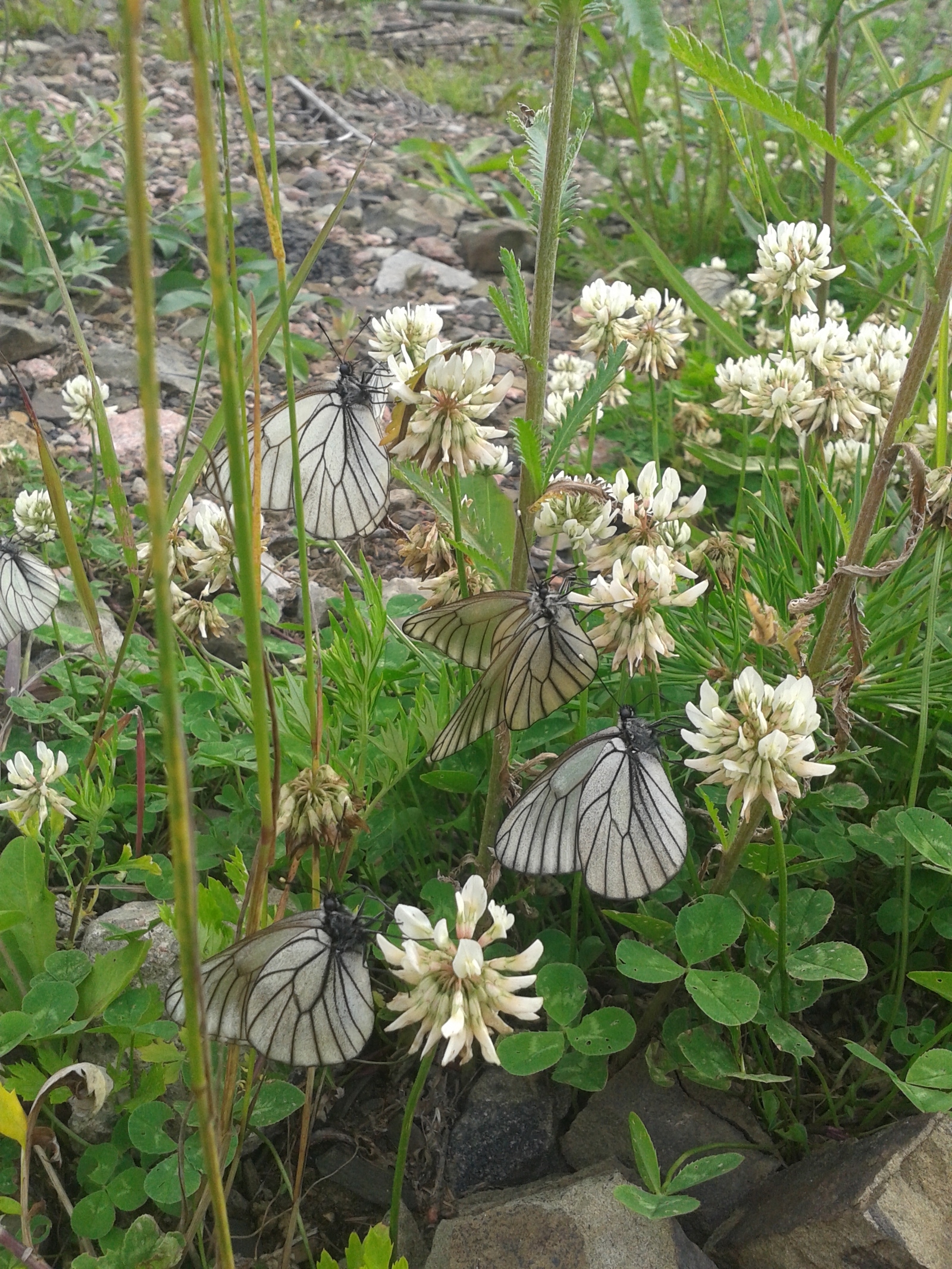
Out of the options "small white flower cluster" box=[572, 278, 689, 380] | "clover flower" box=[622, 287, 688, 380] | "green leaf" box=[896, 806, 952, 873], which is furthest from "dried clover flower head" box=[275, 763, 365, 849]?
"clover flower" box=[622, 287, 688, 380]

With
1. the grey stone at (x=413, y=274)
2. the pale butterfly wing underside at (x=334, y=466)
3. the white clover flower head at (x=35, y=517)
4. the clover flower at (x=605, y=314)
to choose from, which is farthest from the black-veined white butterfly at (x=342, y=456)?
the grey stone at (x=413, y=274)

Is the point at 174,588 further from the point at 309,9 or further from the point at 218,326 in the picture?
the point at 309,9

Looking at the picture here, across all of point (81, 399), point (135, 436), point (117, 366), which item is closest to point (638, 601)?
point (81, 399)

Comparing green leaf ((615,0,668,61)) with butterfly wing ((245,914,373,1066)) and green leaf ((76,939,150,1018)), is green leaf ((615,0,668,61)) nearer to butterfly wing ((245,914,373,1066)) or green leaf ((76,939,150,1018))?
butterfly wing ((245,914,373,1066))

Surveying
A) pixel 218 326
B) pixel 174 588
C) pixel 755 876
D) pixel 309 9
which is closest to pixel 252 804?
pixel 174 588

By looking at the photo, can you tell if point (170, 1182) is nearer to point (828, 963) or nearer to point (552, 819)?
point (552, 819)

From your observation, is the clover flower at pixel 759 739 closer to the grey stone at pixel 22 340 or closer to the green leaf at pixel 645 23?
the green leaf at pixel 645 23
